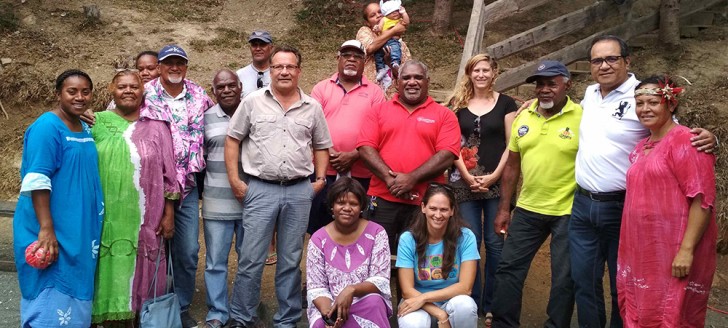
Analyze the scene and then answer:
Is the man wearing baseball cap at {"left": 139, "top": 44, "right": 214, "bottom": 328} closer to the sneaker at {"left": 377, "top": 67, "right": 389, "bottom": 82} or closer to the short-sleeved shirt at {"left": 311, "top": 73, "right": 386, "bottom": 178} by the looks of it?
the short-sleeved shirt at {"left": 311, "top": 73, "right": 386, "bottom": 178}

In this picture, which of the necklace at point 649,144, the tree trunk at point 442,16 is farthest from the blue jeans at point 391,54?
the tree trunk at point 442,16

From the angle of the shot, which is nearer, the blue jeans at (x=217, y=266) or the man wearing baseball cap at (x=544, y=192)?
the man wearing baseball cap at (x=544, y=192)

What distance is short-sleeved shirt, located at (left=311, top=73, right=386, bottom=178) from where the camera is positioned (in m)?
5.32

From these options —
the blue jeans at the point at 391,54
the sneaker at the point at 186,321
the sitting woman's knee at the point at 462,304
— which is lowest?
the sneaker at the point at 186,321

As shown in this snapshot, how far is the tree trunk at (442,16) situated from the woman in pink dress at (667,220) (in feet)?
22.7

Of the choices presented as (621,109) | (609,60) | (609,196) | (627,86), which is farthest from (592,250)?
(609,60)

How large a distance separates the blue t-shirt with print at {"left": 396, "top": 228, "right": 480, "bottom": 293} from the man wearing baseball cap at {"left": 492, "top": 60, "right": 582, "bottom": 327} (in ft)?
1.52

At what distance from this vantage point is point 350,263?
15.1 ft

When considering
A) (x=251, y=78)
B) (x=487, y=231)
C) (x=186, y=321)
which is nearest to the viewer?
(x=186, y=321)

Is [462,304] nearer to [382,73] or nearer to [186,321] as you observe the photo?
A: [186,321]

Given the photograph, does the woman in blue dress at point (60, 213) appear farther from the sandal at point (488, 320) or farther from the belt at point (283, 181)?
the sandal at point (488, 320)

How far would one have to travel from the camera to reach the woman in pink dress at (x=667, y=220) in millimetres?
3814

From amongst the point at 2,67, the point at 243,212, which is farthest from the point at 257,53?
the point at 2,67

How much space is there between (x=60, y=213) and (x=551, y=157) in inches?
123
